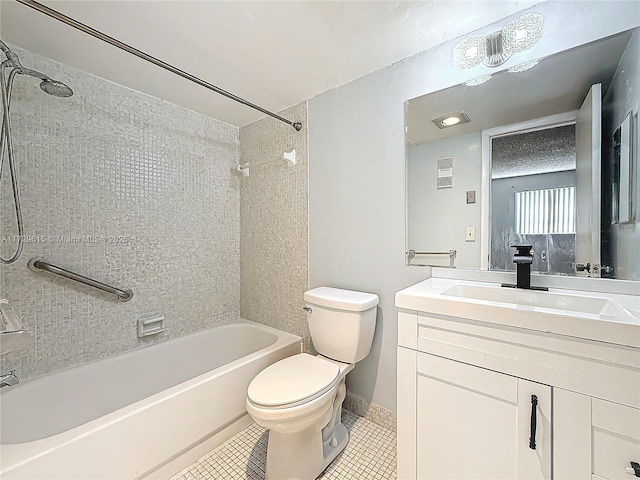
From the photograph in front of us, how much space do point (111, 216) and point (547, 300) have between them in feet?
7.33

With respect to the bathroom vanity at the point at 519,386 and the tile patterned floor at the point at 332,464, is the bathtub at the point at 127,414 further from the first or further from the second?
the bathroom vanity at the point at 519,386

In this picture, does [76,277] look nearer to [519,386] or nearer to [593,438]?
[519,386]

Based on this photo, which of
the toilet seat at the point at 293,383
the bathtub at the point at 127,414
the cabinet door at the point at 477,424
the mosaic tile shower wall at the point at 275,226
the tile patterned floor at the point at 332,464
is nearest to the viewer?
the cabinet door at the point at 477,424

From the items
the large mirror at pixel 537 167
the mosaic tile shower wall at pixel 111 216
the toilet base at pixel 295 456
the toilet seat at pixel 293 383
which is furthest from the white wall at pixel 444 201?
the mosaic tile shower wall at pixel 111 216

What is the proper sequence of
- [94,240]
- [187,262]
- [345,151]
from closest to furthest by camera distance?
[94,240], [345,151], [187,262]

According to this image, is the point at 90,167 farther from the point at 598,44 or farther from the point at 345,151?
the point at 598,44

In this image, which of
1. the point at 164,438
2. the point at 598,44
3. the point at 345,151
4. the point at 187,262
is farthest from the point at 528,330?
the point at 187,262

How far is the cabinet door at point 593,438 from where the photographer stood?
0.74 meters

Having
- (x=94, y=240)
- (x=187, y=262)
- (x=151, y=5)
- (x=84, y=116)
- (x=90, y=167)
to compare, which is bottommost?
(x=187, y=262)

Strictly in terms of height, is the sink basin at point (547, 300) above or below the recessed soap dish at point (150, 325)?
above

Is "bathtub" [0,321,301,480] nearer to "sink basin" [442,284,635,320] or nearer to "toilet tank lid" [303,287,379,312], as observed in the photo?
"toilet tank lid" [303,287,379,312]

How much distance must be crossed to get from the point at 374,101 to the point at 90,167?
1657mm

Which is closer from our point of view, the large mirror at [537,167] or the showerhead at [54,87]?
the large mirror at [537,167]

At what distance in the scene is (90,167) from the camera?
63.9 inches
